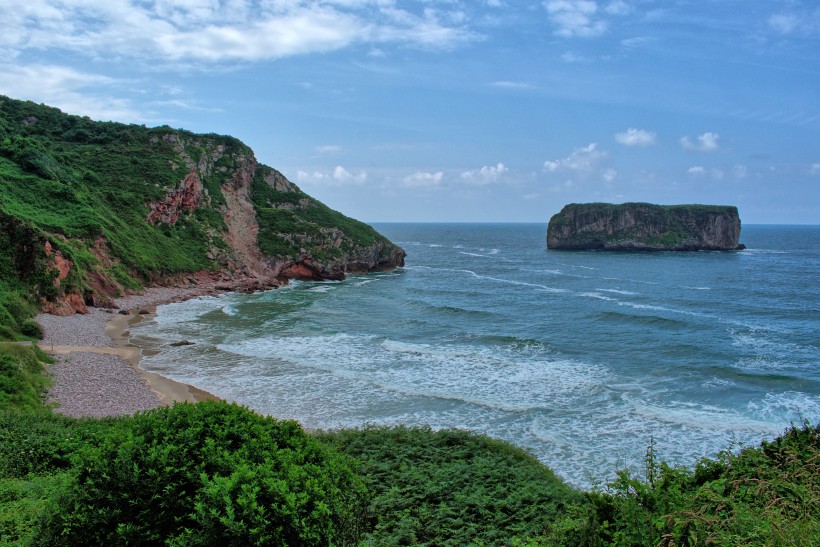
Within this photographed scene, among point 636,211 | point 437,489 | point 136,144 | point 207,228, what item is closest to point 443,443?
point 437,489

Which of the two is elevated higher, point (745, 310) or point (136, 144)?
point (136, 144)

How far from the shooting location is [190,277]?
2190 inches

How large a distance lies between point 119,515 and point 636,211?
132 metres

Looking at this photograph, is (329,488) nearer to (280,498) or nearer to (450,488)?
(280,498)

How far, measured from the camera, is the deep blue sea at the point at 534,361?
68.7ft

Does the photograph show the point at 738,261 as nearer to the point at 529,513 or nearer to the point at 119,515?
the point at 529,513

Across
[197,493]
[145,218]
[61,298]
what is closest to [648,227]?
[145,218]

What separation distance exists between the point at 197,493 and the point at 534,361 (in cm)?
2544

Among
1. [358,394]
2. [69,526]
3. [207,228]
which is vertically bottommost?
[358,394]

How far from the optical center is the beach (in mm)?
20859

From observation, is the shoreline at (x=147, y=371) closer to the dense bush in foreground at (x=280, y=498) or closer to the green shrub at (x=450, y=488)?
the green shrub at (x=450, y=488)

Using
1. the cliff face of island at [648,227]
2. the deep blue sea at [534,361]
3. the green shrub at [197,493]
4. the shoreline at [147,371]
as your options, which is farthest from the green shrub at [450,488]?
the cliff face of island at [648,227]

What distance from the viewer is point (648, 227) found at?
124 m

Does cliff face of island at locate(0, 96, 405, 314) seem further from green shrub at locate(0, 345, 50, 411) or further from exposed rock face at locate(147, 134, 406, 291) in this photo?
green shrub at locate(0, 345, 50, 411)
